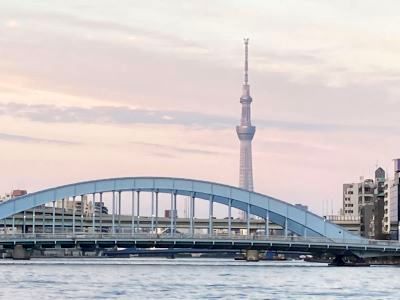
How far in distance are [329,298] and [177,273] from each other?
1768 inches

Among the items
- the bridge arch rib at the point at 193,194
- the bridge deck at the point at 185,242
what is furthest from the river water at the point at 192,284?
the bridge arch rib at the point at 193,194

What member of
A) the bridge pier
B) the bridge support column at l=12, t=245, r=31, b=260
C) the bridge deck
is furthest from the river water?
the bridge support column at l=12, t=245, r=31, b=260

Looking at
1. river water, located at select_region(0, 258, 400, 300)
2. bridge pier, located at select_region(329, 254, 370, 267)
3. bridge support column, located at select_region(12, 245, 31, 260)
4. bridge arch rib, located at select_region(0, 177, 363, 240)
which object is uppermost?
bridge arch rib, located at select_region(0, 177, 363, 240)

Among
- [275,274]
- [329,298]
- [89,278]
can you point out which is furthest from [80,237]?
[329,298]

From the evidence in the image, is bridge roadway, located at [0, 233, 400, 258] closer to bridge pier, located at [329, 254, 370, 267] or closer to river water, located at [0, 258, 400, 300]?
bridge pier, located at [329, 254, 370, 267]

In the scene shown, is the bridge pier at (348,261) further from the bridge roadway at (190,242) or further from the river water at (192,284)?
the river water at (192,284)

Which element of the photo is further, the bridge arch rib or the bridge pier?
the bridge arch rib

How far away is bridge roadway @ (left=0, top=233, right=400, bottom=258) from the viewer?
15175 centimetres

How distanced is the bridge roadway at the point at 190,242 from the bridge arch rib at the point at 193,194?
8477 millimetres

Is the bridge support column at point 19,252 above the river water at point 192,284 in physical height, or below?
above

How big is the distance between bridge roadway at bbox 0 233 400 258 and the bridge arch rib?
8.48m

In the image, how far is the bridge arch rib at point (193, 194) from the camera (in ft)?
553

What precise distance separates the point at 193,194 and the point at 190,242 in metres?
18.2

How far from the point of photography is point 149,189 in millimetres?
168875
